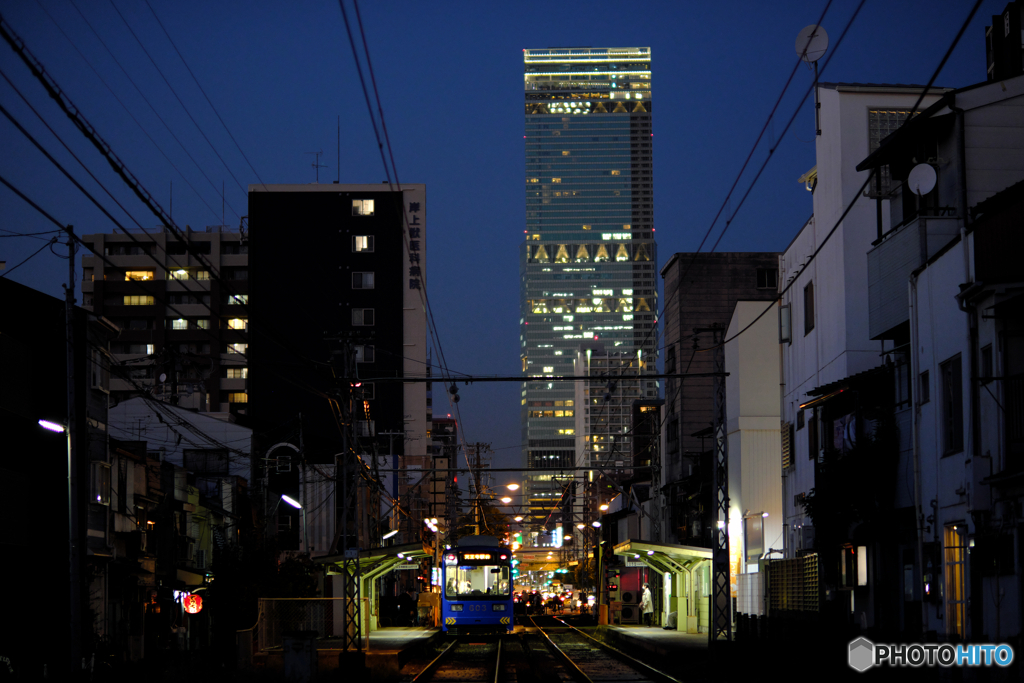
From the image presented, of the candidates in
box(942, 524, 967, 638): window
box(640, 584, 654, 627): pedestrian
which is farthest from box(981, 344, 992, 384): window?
box(640, 584, 654, 627): pedestrian

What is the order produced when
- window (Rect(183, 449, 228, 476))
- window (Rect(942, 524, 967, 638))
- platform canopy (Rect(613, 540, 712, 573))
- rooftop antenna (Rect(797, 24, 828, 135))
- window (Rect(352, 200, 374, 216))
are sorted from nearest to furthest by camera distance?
1. window (Rect(942, 524, 967, 638))
2. rooftop antenna (Rect(797, 24, 828, 135))
3. platform canopy (Rect(613, 540, 712, 573))
4. window (Rect(183, 449, 228, 476))
5. window (Rect(352, 200, 374, 216))

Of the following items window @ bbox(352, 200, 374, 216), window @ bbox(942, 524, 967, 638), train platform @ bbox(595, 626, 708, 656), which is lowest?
train platform @ bbox(595, 626, 708, 656)

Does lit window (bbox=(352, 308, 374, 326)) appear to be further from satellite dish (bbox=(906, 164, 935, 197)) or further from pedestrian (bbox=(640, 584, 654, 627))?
satellite dish (bbox=(906, 164, 935, 197))

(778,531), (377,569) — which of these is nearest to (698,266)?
(778,531)

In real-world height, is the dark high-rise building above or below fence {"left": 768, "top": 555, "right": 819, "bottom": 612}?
above

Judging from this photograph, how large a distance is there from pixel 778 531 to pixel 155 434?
96.4 feet

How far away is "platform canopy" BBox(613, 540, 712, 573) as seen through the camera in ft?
118

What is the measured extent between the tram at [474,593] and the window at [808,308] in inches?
588

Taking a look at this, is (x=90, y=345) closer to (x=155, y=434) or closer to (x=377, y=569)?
(x=377, y=569)

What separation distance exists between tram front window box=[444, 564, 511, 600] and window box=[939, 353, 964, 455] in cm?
2237

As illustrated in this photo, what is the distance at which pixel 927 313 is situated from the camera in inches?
819

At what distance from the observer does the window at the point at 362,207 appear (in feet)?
264

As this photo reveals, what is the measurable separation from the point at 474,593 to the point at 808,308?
16.4 metres

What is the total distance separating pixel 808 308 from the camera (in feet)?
103
